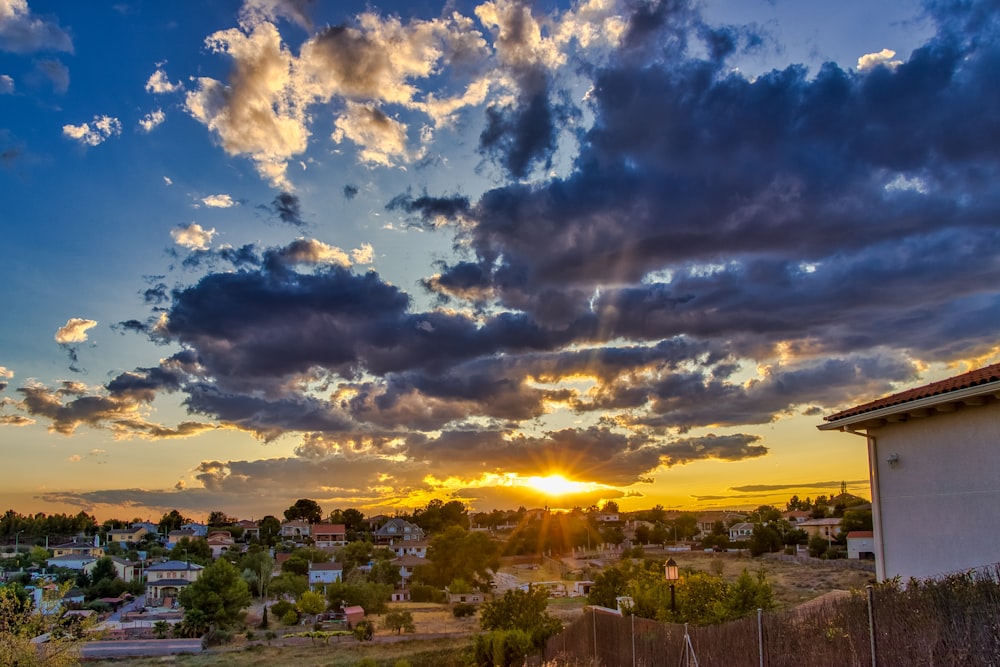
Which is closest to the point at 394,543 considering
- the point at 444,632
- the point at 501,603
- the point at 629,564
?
the point at 444,632

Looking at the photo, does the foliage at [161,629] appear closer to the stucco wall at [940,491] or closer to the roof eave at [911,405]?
the roof eave at [911,405]

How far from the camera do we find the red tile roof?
954 centimetres

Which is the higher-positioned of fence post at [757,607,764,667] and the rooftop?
the rooftop

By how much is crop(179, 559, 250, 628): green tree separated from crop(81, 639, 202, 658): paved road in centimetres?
382

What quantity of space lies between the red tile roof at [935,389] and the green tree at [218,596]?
50.3 meters

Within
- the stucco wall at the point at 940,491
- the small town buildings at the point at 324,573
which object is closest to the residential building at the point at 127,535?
the small town buildings at the point at 324,573

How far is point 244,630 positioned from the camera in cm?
5272

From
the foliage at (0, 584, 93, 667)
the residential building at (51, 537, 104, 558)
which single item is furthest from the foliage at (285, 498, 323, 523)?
the foliage at (0, 584, 93, 667)

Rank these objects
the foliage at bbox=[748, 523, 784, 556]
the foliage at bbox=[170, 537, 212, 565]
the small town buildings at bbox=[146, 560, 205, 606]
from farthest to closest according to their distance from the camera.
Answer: the foliage at bbox=[170, 537, 212, 565] → the small town buildings at bbox=[146, 560, 205, 606] → the foliage at bbox=[748, 523, 784, 556]

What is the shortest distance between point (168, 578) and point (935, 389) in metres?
76.7

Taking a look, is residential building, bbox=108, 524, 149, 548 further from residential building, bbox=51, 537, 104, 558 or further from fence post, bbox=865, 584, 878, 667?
fence post, bbox=865, 584, 878, 667

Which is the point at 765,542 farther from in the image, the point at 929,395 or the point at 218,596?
the point at 929,395

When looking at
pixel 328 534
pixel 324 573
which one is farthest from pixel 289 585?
pixel 328 534

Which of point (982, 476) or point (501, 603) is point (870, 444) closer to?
point (982, 476)
